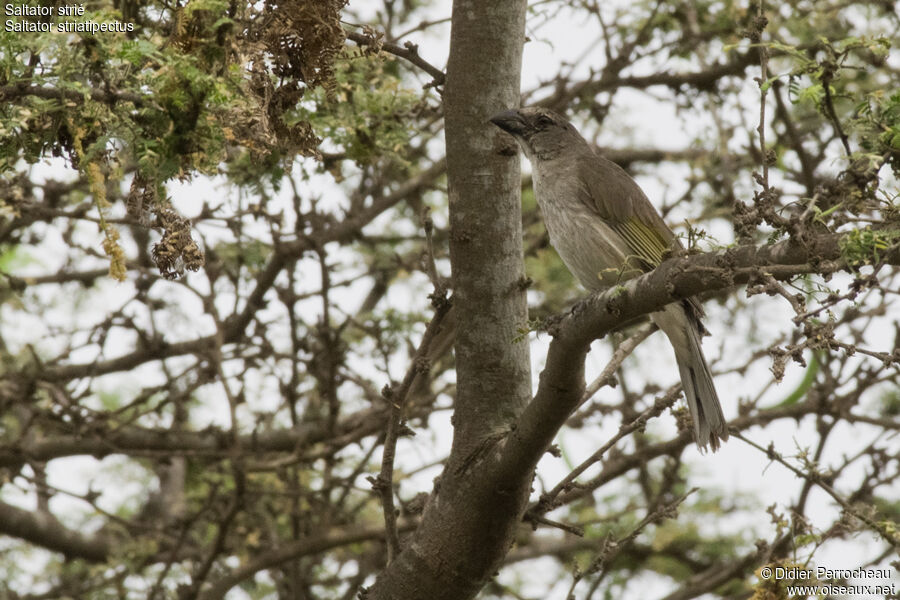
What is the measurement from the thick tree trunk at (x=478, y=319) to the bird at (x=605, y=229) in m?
0.63

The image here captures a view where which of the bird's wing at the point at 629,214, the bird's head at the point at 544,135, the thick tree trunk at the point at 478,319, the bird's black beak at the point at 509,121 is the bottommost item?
the thick tree trunk at the point at 478,319

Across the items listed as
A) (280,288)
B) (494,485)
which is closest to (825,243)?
(494,485)

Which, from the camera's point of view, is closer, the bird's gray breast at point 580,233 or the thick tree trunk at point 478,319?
the thick tree trunk at point 478,319

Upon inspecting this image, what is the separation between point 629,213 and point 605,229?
0.18 meters

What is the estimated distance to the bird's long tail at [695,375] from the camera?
435 cm

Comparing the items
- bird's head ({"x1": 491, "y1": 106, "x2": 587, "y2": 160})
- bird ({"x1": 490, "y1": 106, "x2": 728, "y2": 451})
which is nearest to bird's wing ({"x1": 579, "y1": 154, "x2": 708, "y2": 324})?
bird ({"x1": 490, "y1": 106, "x2": 728, "y2": 451})

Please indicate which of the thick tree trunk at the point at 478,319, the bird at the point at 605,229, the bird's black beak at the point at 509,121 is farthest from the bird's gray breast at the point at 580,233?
the thick tree trunk at the point at 478,319

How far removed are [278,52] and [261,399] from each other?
4.16 meters

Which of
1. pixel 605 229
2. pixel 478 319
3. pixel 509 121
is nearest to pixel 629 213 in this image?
pixel 605 229

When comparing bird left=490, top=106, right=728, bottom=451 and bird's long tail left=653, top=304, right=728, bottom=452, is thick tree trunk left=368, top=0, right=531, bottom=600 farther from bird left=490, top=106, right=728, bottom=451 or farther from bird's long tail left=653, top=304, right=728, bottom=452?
bird's long tail left=653, top=304, right=728, bottom=452

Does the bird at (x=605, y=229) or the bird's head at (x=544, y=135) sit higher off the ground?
the bird's head at (x=544, y=135)

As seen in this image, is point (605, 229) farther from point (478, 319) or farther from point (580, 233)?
point (478, 319)

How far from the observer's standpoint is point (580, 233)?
4.75m

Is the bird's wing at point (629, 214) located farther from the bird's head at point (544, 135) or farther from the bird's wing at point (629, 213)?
the bird's head at point (544, 135)
